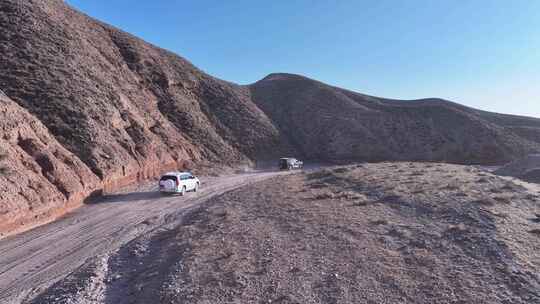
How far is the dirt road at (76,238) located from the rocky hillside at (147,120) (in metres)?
1.62

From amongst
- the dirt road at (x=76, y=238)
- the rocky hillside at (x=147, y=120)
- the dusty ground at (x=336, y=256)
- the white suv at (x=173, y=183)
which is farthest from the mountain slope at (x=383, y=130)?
the dusty ground at (x=336, y=256)

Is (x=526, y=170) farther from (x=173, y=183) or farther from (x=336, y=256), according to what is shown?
(x=336, y=256)

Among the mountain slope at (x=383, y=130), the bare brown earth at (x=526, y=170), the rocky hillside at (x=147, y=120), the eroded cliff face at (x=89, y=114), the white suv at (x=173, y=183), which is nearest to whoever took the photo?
the eroded cliff face at (x=89, y=114)

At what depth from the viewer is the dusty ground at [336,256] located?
323 inches

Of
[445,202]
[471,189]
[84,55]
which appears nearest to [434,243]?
[445,202]

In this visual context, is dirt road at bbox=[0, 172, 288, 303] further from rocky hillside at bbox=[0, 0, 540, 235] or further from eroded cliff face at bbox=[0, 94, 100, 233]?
rocky hillside at bbox=[0, 0, 540, 235]

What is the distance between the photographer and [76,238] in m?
14.4

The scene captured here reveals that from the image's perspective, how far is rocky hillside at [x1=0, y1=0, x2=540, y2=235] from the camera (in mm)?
21250

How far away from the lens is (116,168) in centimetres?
2527

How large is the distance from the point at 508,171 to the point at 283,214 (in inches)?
1243

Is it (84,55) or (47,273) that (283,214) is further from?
(84,55)

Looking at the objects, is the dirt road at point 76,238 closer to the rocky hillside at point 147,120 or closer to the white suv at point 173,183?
the white suv at point 173,183

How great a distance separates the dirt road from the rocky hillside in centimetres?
162

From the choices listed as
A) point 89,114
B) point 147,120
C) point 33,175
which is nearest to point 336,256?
point 33,175
